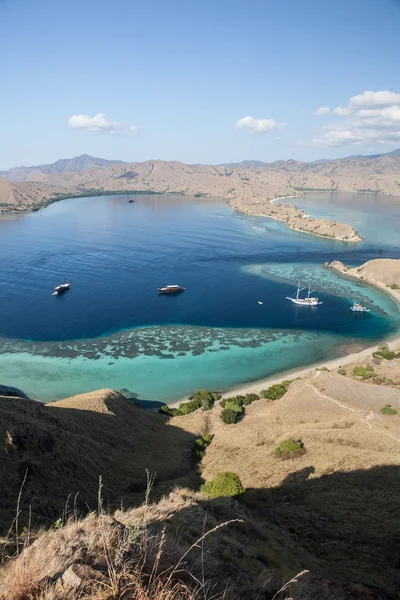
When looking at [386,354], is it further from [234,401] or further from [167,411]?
[167,411]

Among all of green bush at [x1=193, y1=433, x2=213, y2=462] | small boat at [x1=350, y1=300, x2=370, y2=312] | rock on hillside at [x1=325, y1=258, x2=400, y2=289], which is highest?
rock on hillside at [x1=325, y1=258, x2=400, y2=289]

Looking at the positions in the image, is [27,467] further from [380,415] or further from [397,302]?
[397,302]

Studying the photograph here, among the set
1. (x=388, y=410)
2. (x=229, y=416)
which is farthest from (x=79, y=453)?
(x=388, y=410)

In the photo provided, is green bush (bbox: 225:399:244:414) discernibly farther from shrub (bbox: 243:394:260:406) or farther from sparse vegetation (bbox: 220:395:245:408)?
shrub (bbox: 243:394:260:406)

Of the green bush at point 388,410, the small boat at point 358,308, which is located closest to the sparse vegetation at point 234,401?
the green bush at point 388,410

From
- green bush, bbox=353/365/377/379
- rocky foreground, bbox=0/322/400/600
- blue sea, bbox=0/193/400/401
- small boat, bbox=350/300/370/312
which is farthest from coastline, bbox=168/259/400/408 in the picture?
small boat, bbox=350/300/370/312
